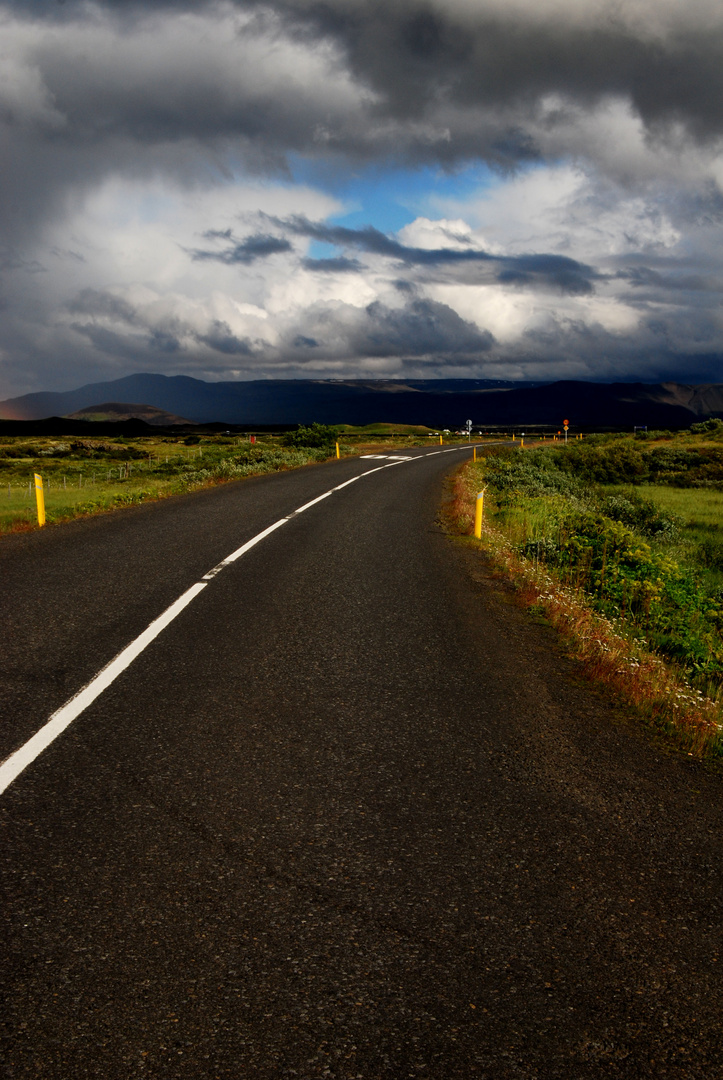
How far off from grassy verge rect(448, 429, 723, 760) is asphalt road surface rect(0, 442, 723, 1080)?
506 millimetres

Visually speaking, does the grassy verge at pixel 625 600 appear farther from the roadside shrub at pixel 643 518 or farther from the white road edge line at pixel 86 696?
the white road edge line at pixel 86 696

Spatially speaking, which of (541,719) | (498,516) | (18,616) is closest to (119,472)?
(498,516)

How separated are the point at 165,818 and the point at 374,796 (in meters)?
1.13

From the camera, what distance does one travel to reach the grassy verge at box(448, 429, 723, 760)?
19.7 ft

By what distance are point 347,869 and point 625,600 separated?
27.2 feet

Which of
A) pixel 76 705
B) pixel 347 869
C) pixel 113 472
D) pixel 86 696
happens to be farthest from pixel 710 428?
pixel 347 869

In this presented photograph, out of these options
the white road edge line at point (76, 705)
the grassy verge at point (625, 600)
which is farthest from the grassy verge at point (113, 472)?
the grassy verge at point (625, 600)

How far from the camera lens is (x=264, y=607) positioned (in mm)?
8406

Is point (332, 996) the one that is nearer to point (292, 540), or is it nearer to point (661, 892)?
point (661, 892)

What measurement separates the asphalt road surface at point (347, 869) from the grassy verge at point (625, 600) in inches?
19.9

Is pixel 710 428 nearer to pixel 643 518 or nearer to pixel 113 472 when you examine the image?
pixel 643 518

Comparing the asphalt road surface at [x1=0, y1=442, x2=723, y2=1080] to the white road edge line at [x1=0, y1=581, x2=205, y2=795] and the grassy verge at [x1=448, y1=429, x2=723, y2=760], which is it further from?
the grassy verge at [x1=448, y1=429, x2=723, y2=760]

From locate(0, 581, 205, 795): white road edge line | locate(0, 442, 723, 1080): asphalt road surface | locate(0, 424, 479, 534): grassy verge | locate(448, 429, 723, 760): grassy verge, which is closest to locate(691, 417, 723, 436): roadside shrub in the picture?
locate(0, 424, 479, 534): grassy verge

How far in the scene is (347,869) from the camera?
3.44m
